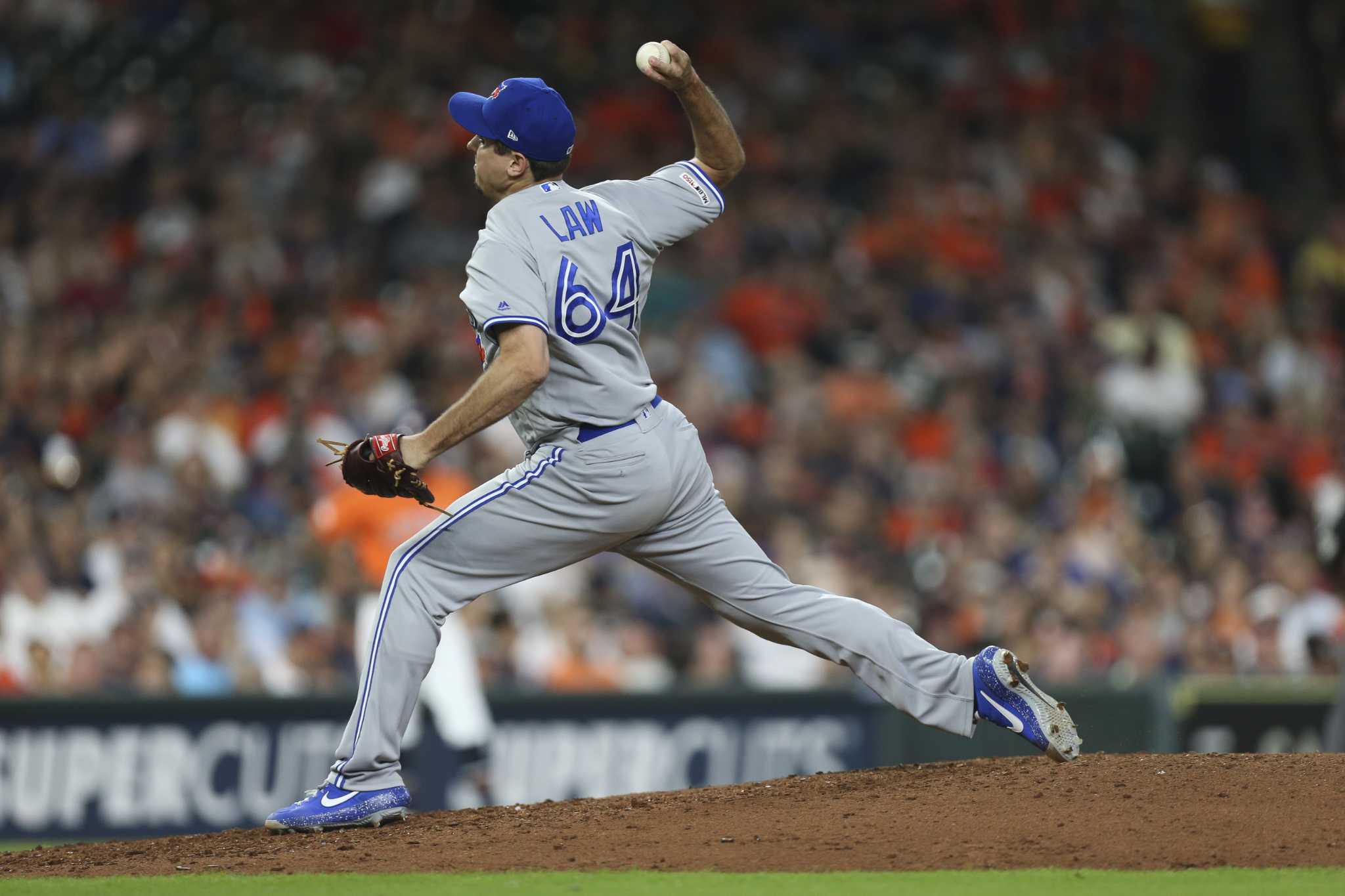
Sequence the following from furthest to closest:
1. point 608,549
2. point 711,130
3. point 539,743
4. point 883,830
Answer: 1. point 539,743
2. point 711,130
3. point 608,549
4. point 883,830

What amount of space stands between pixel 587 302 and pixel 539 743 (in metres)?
5.42

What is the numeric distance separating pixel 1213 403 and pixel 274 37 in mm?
8009

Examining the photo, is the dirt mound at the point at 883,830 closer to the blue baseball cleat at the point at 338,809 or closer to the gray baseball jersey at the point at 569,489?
the blue baseball cleat at the point at 338,809

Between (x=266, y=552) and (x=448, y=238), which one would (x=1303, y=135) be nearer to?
(x=448, y=238)

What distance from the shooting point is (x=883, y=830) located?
206 inches

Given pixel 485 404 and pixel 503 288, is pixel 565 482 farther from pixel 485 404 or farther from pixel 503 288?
pixel 503 288

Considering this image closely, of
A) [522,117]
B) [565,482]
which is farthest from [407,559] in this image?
[522,117]

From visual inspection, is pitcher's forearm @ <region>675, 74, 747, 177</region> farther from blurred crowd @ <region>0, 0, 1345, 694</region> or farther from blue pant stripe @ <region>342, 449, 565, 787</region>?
blurred crowd @ <region>0, 0, 1345, 694</region>

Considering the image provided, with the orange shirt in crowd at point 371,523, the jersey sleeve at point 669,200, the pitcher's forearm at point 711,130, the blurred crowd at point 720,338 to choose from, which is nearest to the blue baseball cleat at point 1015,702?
the jersey sleeve at point 669,200

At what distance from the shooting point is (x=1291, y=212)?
17.0m

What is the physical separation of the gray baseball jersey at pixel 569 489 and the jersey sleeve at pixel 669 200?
12 millimetres

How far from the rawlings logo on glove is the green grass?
1059mm

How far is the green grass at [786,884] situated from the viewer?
4.62 m

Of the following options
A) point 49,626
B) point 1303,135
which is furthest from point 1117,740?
point 1303,135
